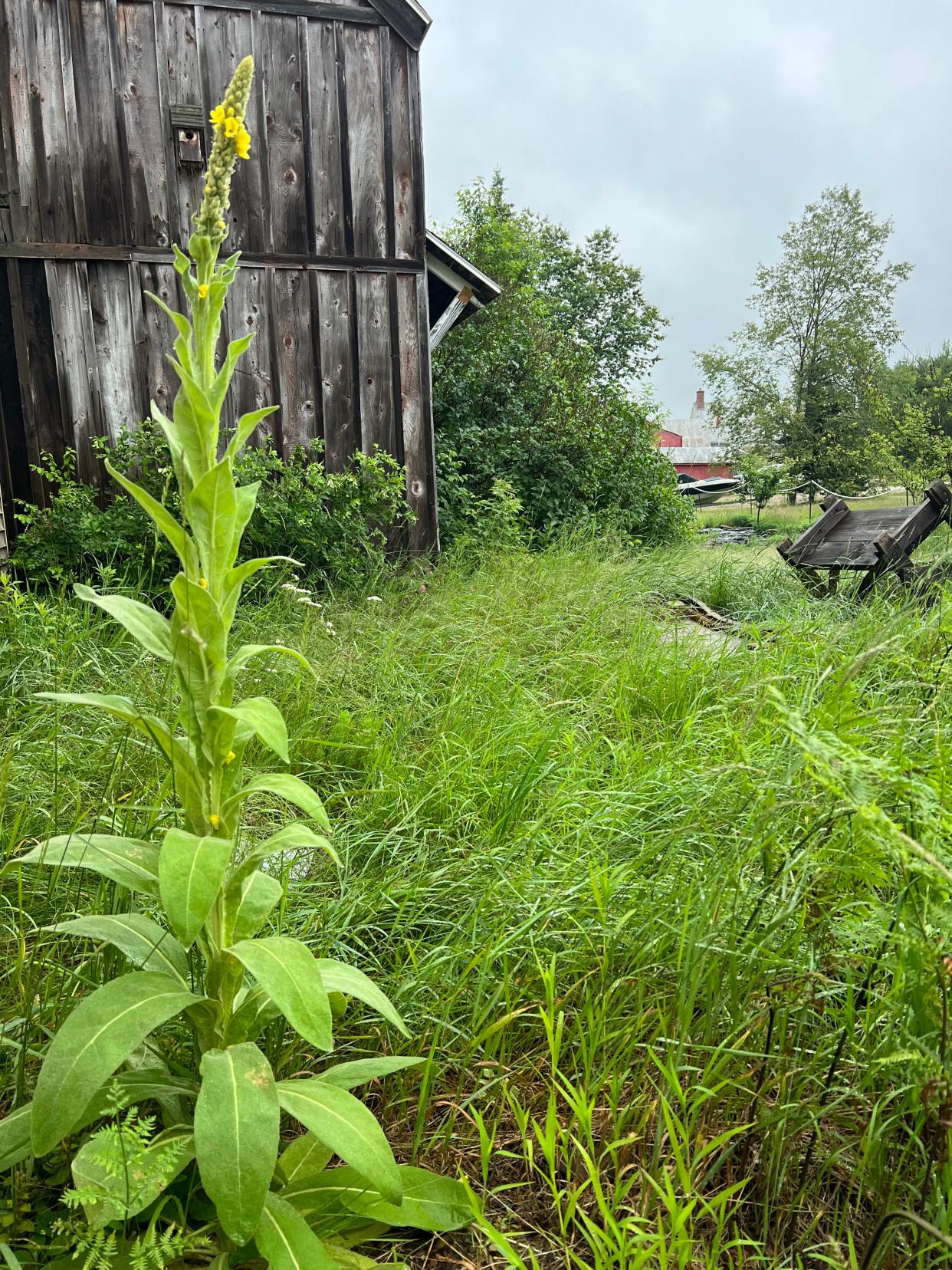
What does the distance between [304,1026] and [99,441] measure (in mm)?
5857

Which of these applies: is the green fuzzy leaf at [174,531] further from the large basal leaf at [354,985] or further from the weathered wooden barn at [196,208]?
the weathered wooden barn at [196,208]

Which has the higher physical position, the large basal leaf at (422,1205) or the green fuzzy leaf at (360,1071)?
the green fuzzy leaf at (360,1071)

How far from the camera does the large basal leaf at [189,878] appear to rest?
3.75 feet

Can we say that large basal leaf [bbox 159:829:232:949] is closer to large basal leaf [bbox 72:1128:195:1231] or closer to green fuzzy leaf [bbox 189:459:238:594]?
large basal leaf [bbox 72:1128:195:1231]

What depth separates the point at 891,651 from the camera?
315cm

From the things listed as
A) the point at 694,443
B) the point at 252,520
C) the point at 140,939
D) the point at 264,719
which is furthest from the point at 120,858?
the point at 694,443

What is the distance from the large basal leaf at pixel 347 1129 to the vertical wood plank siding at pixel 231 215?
6.37m

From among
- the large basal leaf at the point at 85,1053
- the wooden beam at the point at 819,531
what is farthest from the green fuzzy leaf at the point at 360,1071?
the wooden beam at the point at 819,531

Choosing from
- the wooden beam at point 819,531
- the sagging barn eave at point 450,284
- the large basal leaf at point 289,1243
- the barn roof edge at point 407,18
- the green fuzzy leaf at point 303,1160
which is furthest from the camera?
the sagging barn eave at point 450,284

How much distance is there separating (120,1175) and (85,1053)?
167 mm

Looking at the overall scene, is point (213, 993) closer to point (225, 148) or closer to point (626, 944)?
point (626, 944)

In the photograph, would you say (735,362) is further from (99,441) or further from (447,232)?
(99,441)

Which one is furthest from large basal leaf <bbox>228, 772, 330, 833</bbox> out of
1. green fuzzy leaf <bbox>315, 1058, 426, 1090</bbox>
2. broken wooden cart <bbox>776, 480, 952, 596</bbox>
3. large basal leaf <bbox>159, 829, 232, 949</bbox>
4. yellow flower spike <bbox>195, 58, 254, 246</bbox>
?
broken wooden cart <bbox>776, 480, 952, 596</bbox>

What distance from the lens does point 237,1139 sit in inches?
46.3
